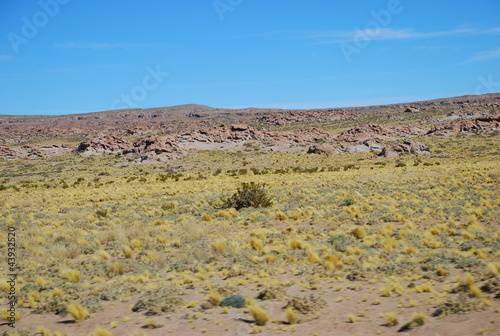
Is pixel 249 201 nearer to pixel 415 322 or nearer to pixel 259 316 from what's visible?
pixel 259 316

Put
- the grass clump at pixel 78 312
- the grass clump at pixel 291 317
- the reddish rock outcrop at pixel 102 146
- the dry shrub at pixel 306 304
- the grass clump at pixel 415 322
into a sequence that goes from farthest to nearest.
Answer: the reddish rock outcrop at pixel 102 146 < the grass clump at pixel 78 312 < the dry shrub at pixel 306 304 < the grass clump at pixel 291 317 < the grass clump at pixel 415 322

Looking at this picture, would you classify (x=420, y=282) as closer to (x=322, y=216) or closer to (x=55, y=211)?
(x=322, y=216)

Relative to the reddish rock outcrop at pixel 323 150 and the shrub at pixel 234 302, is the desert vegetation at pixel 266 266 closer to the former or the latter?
the shrub at pixel 234 302

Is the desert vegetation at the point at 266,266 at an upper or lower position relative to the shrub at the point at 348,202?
lower

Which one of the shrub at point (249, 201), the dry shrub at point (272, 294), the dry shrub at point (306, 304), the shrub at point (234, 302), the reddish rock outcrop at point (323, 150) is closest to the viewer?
the dry shrub at point (306, 304)

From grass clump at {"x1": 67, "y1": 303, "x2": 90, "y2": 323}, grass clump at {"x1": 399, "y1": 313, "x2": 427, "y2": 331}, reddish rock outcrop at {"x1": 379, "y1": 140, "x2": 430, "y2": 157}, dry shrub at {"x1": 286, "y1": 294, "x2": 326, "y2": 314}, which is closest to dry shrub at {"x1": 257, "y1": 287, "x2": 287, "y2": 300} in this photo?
dry shrub at {"x1": 286, "y1": 294, "x2": 326, "y2": 314}

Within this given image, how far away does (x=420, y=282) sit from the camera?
9.12 metres

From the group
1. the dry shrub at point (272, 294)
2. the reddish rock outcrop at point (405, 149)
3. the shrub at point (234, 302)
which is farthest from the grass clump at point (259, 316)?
the reddish rock outcrop at point (405, 149)

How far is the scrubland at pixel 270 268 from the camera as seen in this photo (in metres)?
7.70

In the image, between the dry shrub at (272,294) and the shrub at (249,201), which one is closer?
the dry shrub at (272,294)

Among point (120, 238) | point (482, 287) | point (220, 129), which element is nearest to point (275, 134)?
point (220, 129)

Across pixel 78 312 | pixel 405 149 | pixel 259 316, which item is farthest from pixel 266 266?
pixel 405 149

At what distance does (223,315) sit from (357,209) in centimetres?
1171

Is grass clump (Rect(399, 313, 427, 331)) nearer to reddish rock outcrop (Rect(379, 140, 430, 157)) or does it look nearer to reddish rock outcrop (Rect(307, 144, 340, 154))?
reddish rock outcrop (Rect(379, 140, 430, 157))
